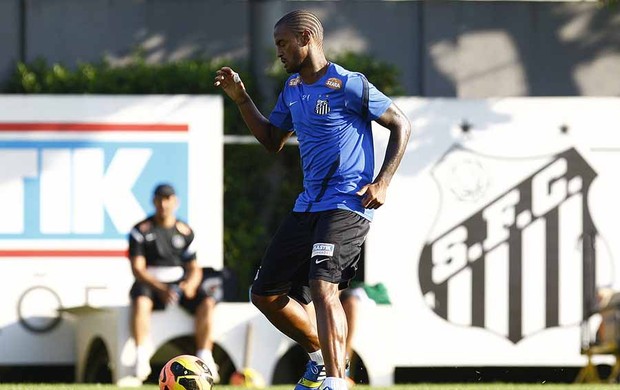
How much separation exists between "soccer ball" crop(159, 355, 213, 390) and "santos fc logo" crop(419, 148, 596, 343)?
5315 millimetres

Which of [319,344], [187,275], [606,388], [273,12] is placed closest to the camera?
[319,344]

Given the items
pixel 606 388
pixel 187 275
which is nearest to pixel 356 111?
pixel 606 388

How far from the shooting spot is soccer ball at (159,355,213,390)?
860cm

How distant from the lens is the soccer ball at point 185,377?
8.60 m

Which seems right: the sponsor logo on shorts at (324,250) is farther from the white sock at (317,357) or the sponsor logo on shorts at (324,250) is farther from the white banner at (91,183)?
the white banner at (91,183)

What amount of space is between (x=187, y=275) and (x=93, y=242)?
1063mm

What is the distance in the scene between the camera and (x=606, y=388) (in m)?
11.0

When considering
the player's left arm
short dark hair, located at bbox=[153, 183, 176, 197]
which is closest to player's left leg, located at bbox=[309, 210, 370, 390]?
the player's left arm

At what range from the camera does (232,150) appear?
15.4 metres

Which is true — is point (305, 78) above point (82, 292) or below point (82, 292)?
above

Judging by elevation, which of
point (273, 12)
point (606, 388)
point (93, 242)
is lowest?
point (606, 388)

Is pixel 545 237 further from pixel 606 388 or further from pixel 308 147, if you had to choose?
pixel 308 147

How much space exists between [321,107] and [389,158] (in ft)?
1.42

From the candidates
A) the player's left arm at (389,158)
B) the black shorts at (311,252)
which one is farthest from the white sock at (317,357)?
the player's left arm at (389,158)
